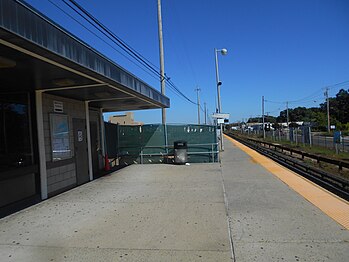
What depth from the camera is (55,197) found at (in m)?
8.88

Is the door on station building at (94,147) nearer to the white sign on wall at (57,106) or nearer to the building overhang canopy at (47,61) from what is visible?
the white sign on wall at (57,106)

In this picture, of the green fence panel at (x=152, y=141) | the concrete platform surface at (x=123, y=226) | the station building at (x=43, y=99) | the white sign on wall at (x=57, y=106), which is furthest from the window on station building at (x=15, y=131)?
the green fence panel at (x=152, y=141)

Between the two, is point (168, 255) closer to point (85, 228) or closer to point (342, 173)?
point (85, 228)

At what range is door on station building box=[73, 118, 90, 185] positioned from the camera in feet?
35.8

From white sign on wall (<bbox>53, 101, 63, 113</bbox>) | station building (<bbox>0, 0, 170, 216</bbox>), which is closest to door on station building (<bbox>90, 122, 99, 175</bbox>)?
station building (<bbox>0, 0, 170, 216</bbox>)

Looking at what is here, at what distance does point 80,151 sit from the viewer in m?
11.2

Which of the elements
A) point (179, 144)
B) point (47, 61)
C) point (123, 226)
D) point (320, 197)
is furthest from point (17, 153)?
point (179, 144)

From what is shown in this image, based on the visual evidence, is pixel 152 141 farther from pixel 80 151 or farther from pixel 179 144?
pixel 80 151

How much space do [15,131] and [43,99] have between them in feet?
3.83

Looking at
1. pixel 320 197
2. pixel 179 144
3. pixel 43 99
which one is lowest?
pixel 320 197

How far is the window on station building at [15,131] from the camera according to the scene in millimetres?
8188

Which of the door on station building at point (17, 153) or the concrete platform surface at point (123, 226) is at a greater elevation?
the door on station building at point (17, 153)

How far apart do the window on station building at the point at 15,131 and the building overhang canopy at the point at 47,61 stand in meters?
0.34

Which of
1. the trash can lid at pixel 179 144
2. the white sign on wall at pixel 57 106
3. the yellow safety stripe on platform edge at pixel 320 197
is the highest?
the white sign on wall at pixel 57 106
